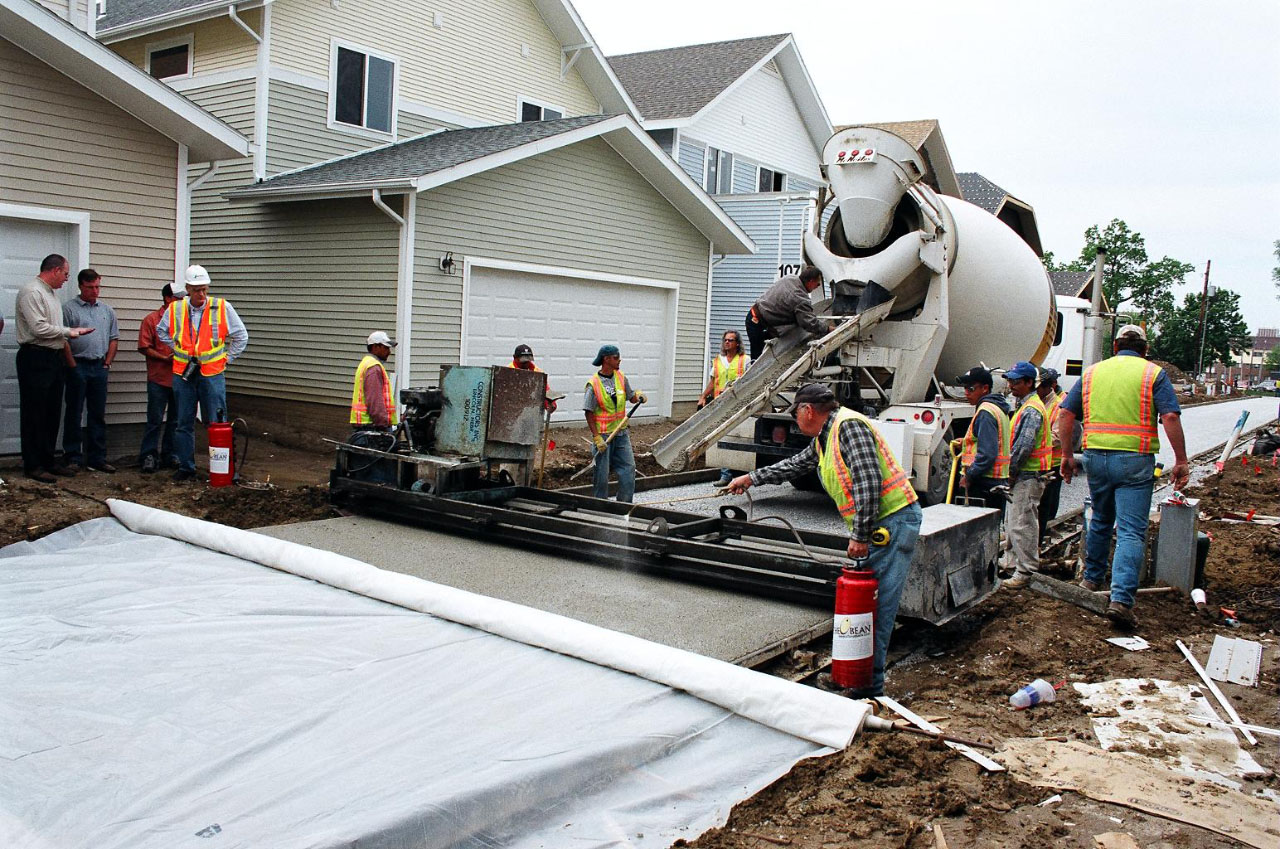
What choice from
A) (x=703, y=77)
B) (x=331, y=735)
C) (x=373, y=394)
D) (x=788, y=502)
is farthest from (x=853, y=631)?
(x=703, y=77)

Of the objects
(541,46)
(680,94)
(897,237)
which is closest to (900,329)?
(897,237)

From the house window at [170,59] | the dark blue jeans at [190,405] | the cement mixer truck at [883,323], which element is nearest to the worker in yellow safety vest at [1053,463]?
the cement mixer truck at [883,323]

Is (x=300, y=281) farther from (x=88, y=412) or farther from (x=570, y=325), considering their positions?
(x=88, y=412)

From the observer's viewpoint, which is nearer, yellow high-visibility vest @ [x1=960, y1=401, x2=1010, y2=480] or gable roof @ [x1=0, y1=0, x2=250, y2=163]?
yellow high-visibility vest @ [x1=960, y1=401, x2=1010, y2=480]

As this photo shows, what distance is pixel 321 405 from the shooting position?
1430 centimetres

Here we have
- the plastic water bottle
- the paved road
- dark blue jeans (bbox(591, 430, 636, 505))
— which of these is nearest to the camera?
the plastic water bottle

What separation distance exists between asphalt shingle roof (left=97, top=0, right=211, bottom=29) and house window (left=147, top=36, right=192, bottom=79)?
17.3 inches

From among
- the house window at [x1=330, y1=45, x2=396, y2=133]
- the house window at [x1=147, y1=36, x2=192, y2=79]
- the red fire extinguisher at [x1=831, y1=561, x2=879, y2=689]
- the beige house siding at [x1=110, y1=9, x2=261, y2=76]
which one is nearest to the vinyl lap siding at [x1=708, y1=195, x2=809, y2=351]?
the house window at [x1=330, y1=45, x2=396, y2=133]

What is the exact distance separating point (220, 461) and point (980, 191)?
30728mm

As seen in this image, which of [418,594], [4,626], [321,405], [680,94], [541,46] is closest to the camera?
[4,626]

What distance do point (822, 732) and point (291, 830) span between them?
2.11 m

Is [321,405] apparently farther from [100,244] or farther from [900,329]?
[900,329]

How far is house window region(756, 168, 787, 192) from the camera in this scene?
2611 cm

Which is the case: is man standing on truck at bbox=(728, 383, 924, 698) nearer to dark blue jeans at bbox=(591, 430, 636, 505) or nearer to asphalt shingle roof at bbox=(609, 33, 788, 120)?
dark blue jeans at bbox=(591, 430, 636, 505)
